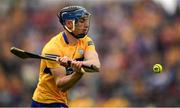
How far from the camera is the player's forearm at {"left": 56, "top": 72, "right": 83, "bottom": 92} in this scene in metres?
10.1

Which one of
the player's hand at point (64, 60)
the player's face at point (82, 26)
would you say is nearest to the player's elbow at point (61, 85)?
the player's hand at point (64, 60)

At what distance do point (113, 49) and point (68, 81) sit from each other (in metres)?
5.81

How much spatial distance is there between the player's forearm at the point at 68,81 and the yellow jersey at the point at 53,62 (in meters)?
0.22

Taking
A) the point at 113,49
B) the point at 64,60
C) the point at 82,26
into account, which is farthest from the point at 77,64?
the point at 113,49

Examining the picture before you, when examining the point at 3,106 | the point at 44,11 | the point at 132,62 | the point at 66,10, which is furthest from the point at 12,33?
the point at 66,10

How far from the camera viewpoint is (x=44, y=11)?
1781cm

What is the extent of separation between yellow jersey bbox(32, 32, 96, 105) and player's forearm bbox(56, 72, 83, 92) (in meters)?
0.22

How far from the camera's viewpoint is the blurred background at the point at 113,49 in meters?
15.0

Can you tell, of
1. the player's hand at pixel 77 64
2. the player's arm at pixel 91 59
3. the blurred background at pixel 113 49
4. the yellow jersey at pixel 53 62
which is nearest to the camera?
the player's hand at pixel 77 64

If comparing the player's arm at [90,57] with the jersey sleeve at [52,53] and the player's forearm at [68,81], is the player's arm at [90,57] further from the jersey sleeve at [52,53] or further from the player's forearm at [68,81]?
the jersey sleeve at [52,53]

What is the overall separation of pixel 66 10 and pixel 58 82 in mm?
909

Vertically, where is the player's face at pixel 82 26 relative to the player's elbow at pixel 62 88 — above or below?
above

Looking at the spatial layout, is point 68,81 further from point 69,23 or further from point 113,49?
point 113,49

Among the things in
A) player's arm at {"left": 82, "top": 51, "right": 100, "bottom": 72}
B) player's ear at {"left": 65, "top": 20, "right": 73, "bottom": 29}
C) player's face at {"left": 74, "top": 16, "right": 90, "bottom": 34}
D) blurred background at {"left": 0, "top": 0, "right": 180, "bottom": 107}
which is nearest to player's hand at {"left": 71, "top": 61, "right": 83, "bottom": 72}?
player's arm at {"left": 82, "top": 51, "right": 100, "bottom": 72}
